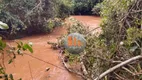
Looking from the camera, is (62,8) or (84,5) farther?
(84,5)

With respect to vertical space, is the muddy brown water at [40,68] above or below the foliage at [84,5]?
below

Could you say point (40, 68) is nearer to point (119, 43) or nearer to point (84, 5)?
point (119, 43)

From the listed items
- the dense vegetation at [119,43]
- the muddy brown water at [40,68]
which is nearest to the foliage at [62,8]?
the muddy brown water at [40,68]

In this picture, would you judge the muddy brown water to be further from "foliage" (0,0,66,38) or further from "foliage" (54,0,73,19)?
"foliage" (54,0,73,19)

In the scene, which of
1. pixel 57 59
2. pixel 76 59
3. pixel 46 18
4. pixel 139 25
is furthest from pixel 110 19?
pixel 46 18

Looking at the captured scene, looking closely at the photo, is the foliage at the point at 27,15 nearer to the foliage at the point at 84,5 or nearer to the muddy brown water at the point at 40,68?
the muddy brown water at the point at 40,68

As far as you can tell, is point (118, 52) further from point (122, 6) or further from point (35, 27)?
point (35, 27)

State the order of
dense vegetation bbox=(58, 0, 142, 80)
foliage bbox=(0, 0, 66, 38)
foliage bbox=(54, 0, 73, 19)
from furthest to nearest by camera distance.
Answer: foliage bbox=(54, 0, 73, 19)
foliage bbox=(0, 0, 66, 38)
dense vegetation bbox=(58, 0, 142, 80)

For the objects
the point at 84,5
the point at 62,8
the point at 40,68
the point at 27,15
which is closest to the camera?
the point at 40,68

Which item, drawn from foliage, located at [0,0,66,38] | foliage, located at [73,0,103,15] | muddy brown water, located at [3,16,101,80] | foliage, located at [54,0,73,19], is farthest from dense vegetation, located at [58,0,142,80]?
foliage, located at [73,0,103,15]

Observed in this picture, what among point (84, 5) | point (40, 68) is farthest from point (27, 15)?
point (84, 5)

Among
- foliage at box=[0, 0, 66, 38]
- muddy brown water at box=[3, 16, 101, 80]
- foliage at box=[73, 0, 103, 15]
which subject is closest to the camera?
muddy brown water at box=[3, 16, 101, 80]

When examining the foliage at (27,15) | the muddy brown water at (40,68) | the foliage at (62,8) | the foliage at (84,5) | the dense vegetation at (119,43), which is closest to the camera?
the dense vegetation at (119,43)

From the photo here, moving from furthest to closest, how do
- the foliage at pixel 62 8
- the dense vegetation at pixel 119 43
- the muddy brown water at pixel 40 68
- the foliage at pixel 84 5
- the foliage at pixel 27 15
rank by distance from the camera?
the foliage at pixel 84 5
the foliage at pixel 62 8
the foliage at pixel 27 15
the muddy brown water at pixel 40 68
the dense vegetation at pixel 119 43
